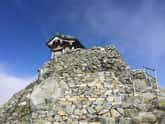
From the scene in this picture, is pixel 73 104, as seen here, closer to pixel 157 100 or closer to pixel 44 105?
pixel 44 105

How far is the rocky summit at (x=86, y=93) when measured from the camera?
13172 millimetres

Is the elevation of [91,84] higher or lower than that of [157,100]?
higher

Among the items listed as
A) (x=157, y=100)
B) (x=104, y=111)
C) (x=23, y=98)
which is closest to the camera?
(x=157, y=100)

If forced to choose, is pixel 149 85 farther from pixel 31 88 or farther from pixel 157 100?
pixel 31 88

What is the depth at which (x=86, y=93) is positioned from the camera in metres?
14.1

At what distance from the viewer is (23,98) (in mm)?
15531

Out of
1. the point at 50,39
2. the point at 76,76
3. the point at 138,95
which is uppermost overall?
the point at 50,39

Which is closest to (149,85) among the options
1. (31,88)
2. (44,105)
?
(44,105)

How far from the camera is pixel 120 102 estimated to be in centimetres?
1347

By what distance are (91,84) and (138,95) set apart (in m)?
2.63

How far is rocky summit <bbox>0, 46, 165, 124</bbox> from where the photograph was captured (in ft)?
43.2

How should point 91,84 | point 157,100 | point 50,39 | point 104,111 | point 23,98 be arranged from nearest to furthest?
point 157,100
point 104,111
point 91,84
point 23,98
point 50,39

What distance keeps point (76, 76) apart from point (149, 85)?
4.27m

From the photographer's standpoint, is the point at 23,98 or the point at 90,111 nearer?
the point at 90,111
